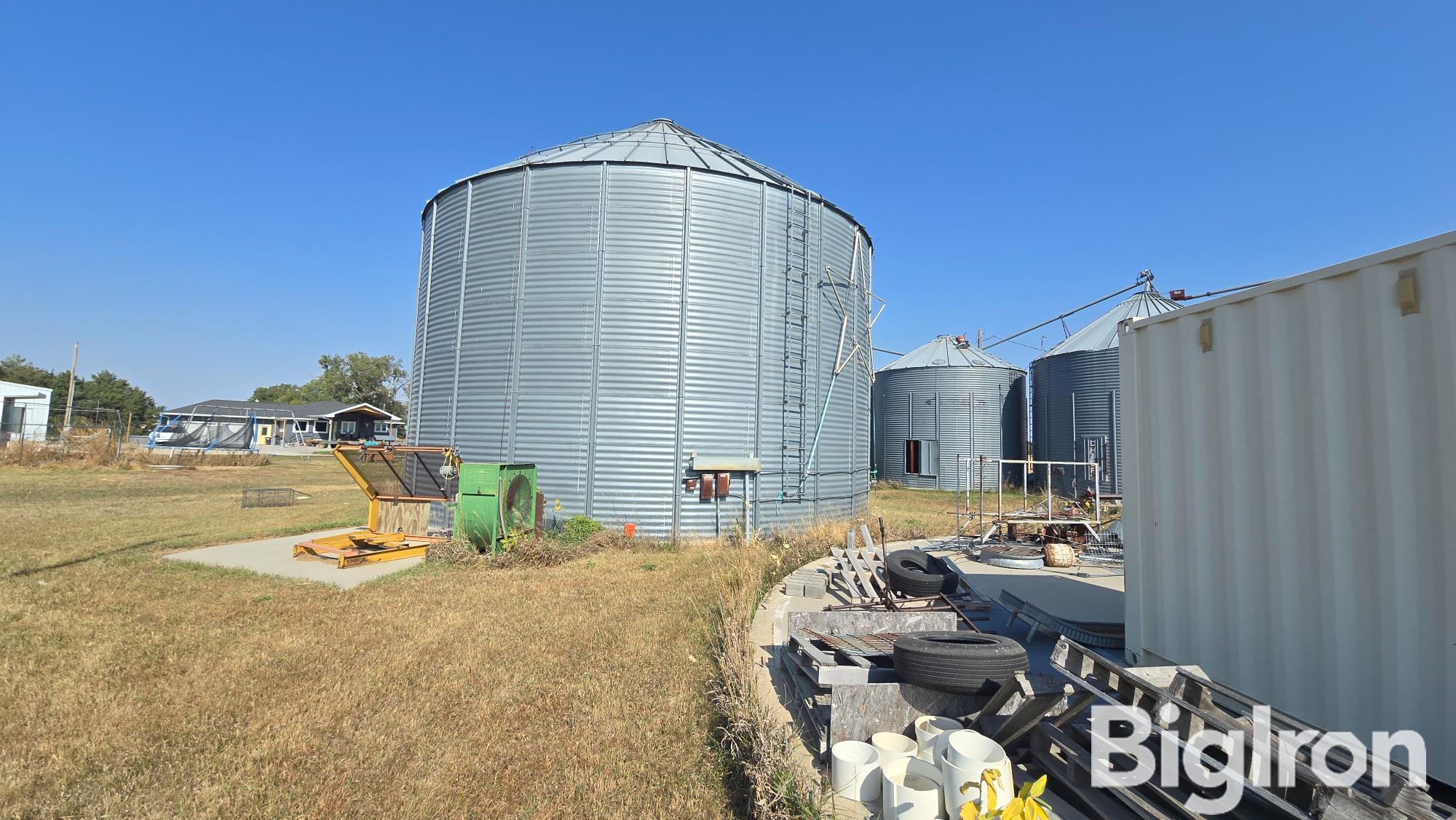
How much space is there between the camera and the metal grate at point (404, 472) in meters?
13.3

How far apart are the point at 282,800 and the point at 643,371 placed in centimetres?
1097

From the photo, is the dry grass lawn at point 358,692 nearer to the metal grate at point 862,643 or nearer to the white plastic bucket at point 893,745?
the white plastic bucket at point 893,745

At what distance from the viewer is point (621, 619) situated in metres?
7.77

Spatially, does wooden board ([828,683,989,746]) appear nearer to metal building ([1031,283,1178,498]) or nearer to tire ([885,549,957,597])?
tire ([885,549,957,597])

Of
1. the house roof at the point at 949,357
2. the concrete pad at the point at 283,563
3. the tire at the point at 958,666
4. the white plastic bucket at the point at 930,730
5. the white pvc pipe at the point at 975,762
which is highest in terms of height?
the house roof at the point at 949,357

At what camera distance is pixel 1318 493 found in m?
4.09

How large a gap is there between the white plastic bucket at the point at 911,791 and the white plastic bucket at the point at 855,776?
0.22ft

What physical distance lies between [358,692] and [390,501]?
9.24 metres

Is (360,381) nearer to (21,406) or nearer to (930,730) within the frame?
(21,406)

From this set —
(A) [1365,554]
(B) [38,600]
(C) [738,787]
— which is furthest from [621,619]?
(B) [38,600]

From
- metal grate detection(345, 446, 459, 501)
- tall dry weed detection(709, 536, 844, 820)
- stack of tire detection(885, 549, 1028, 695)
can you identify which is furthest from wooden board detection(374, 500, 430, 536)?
stack of tire detection(885, 549, 1028, 695)

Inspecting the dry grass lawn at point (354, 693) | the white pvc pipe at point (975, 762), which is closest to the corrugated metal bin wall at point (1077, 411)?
the dry grass lawn at point (354, 693)

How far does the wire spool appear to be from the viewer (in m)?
11.6

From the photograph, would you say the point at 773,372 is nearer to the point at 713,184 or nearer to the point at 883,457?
the point at 713,184
